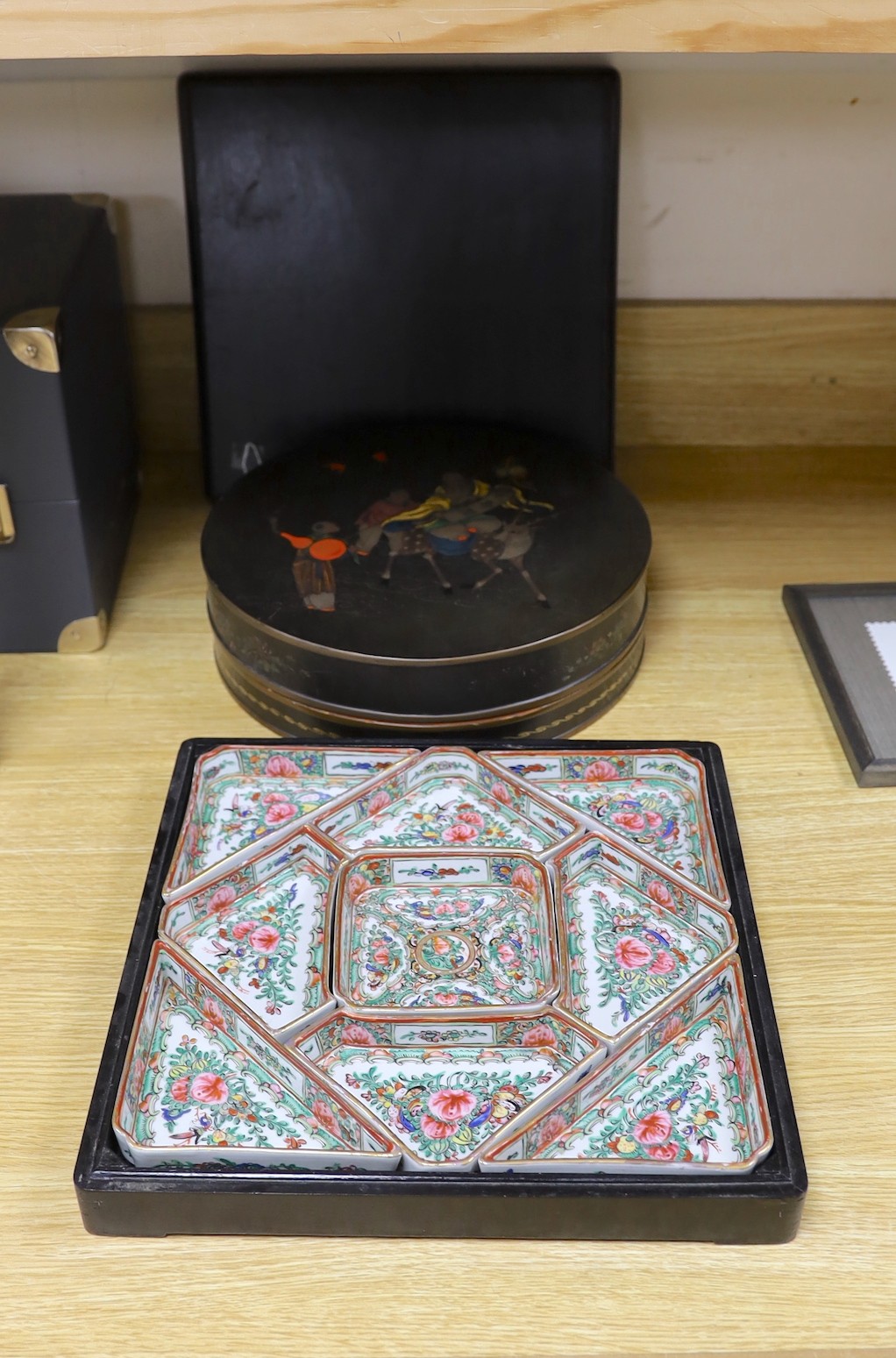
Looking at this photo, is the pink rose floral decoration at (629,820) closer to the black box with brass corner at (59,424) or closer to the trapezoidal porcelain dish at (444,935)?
the trapezoidal porcelain dish at (444,935)

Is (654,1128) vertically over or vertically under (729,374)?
under

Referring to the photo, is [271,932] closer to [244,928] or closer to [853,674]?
[244,928]

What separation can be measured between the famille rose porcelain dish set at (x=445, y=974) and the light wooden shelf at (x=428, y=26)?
367 mm

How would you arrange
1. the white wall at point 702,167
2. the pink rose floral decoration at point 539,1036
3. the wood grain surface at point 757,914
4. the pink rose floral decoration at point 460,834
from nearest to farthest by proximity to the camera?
1. the wood grain surface at point 757,914
2. the pink rose floral decoration at point 539,1036
3. the pink rose floral decoration at point 460,834
4. the white wall at point 702,167

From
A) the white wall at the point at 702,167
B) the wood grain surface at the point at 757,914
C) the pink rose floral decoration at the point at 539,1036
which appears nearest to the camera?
the wood grain surface at the point at 757,914

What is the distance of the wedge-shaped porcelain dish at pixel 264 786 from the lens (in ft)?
2.43

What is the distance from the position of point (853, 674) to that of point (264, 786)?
38cm

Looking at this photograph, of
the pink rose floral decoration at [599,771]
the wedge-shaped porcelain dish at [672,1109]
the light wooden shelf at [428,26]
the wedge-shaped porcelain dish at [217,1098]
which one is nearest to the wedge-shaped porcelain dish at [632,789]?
the pink rose floral decoration at [599,771]

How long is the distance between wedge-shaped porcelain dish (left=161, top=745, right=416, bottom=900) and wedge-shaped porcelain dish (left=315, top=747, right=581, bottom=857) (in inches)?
0.6

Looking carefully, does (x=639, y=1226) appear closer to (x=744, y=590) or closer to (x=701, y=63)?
(x=744, y=590)

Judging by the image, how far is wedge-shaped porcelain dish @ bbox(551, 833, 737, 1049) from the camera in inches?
25.6

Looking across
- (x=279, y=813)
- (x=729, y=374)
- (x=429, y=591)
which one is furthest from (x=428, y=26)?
(x=729, y=374)

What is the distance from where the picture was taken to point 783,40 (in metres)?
0.60

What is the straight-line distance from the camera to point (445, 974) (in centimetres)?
68
